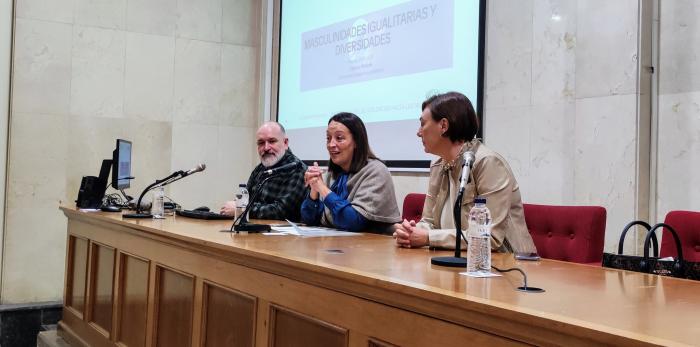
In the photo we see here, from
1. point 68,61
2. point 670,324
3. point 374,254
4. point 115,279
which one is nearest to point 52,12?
point 68,61

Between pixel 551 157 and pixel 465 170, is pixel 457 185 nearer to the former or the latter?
pixel 465 170

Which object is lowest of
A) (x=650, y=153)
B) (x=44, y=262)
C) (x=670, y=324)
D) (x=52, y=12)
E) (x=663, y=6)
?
(x=44, y=262)

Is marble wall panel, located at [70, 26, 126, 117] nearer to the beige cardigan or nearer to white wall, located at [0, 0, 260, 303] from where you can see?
white wall, located at [0, 0, 260, 303]

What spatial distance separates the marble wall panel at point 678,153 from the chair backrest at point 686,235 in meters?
0.43

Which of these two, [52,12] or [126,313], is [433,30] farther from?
[52,12]

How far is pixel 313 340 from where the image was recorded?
1643mm

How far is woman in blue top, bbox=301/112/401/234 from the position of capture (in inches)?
113

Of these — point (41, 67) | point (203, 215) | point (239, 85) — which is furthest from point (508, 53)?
point (41, 67)

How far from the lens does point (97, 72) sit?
5.29 meters

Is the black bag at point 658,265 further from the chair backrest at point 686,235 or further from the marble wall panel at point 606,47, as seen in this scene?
the marble wall panel at point 606,47

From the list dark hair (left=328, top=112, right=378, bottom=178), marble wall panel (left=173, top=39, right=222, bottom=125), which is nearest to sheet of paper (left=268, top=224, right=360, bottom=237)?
dark hair (left=328, top=112, right=378, bottom=178)

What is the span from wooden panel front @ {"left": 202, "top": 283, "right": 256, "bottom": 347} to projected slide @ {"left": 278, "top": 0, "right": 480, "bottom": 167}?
2320mm

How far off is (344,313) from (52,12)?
4.56 metres

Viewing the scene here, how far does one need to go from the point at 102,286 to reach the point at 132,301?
1.64 ft
